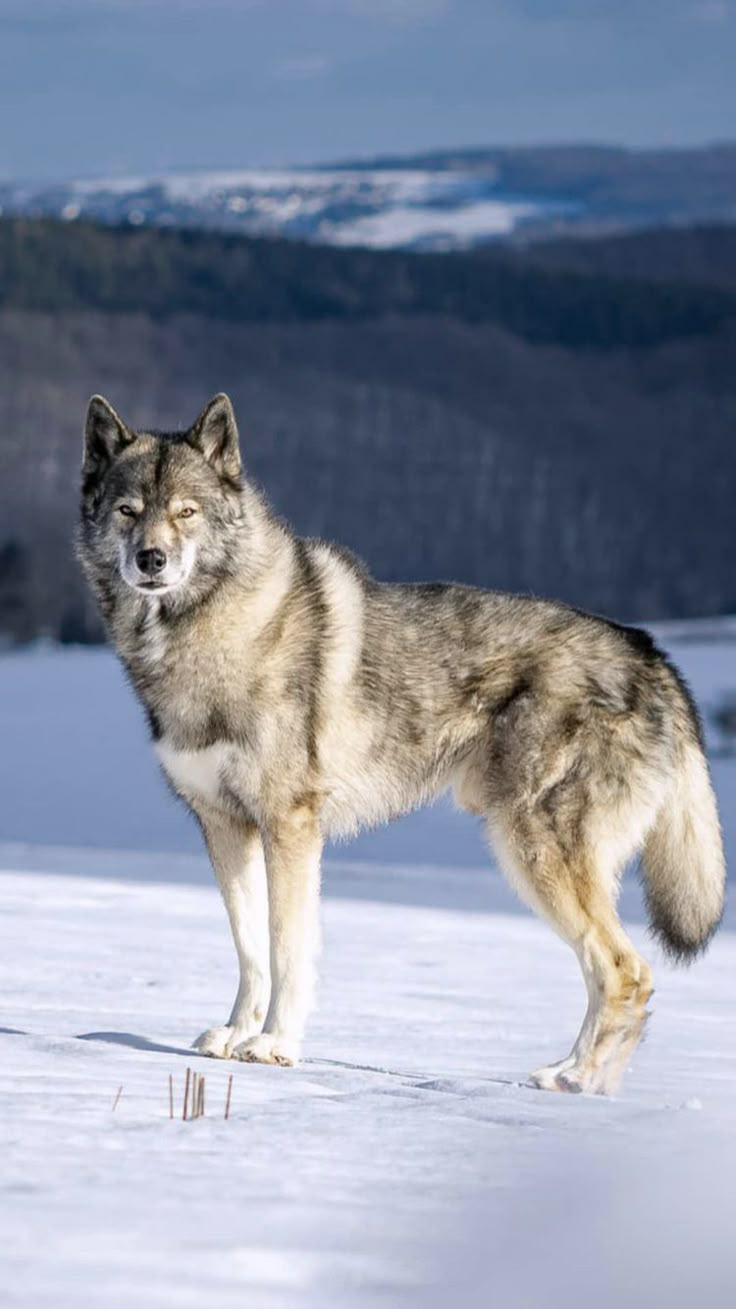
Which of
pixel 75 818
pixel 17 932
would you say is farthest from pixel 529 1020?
pixel 75 818

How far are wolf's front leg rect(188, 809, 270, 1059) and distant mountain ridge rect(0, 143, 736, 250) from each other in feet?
320

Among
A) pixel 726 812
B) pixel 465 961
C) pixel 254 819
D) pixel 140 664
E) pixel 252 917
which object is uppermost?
pixel 140 664

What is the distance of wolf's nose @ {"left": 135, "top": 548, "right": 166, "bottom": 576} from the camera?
586 cm

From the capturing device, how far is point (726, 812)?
23.0 m

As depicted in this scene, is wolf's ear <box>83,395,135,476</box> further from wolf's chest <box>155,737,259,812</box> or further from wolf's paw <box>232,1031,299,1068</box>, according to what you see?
wolf's paw <box>232,1031,299,1068</box>

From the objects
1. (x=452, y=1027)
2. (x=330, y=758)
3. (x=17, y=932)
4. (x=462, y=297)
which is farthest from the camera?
(x=462, y=297)

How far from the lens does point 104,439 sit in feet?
20.4

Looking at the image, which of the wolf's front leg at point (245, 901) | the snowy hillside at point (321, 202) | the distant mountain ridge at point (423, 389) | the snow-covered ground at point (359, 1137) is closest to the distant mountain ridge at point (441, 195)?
the snowy hillside at point (321, 202)

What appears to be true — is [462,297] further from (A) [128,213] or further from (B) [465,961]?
(B) [465,961]

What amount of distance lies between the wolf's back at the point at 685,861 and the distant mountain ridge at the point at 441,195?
97242 millimetres

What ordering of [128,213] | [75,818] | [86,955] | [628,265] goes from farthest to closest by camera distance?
[128,213] < [628,265] < [75,818] < [86,955]

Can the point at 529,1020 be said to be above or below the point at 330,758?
below

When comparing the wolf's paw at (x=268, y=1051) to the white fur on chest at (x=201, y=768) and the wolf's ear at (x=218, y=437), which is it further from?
the wolf's ear at (x=218, y=437)

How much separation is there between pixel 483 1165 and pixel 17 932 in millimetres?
5397
